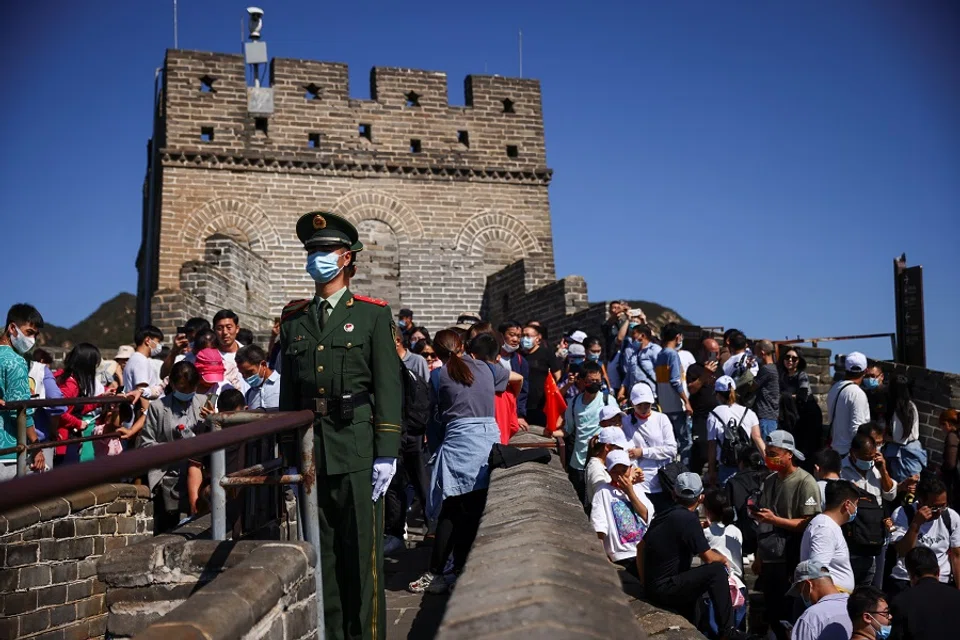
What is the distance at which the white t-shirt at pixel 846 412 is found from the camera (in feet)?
29.2

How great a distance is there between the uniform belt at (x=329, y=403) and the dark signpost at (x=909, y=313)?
11.2m

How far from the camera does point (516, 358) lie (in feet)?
31.2

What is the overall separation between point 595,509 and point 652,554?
88 centimetres

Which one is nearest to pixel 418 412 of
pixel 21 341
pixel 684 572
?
pixel 684 572

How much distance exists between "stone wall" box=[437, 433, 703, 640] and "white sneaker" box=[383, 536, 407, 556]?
2503 mm

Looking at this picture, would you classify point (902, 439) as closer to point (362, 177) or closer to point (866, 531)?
point (866, 531)

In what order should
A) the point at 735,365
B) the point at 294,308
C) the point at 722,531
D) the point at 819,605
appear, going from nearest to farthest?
the point at 294,308 → the point at 819,605 → the point at 722,531 → the point at 735,365

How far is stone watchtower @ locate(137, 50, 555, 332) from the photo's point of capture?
21.7 m

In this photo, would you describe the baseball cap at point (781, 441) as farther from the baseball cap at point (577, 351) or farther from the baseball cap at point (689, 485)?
the baseball cap at point (577, 351)

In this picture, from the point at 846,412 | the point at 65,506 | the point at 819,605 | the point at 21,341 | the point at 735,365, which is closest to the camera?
the point at 819,605

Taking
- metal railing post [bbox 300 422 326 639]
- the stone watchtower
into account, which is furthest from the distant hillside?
metal railing post [bbox 300 422 326 639]

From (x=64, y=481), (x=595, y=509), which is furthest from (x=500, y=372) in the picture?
(x=64, y=481)

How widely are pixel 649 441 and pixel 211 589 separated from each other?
17.0 ft

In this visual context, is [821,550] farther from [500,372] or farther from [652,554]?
[500,372]
